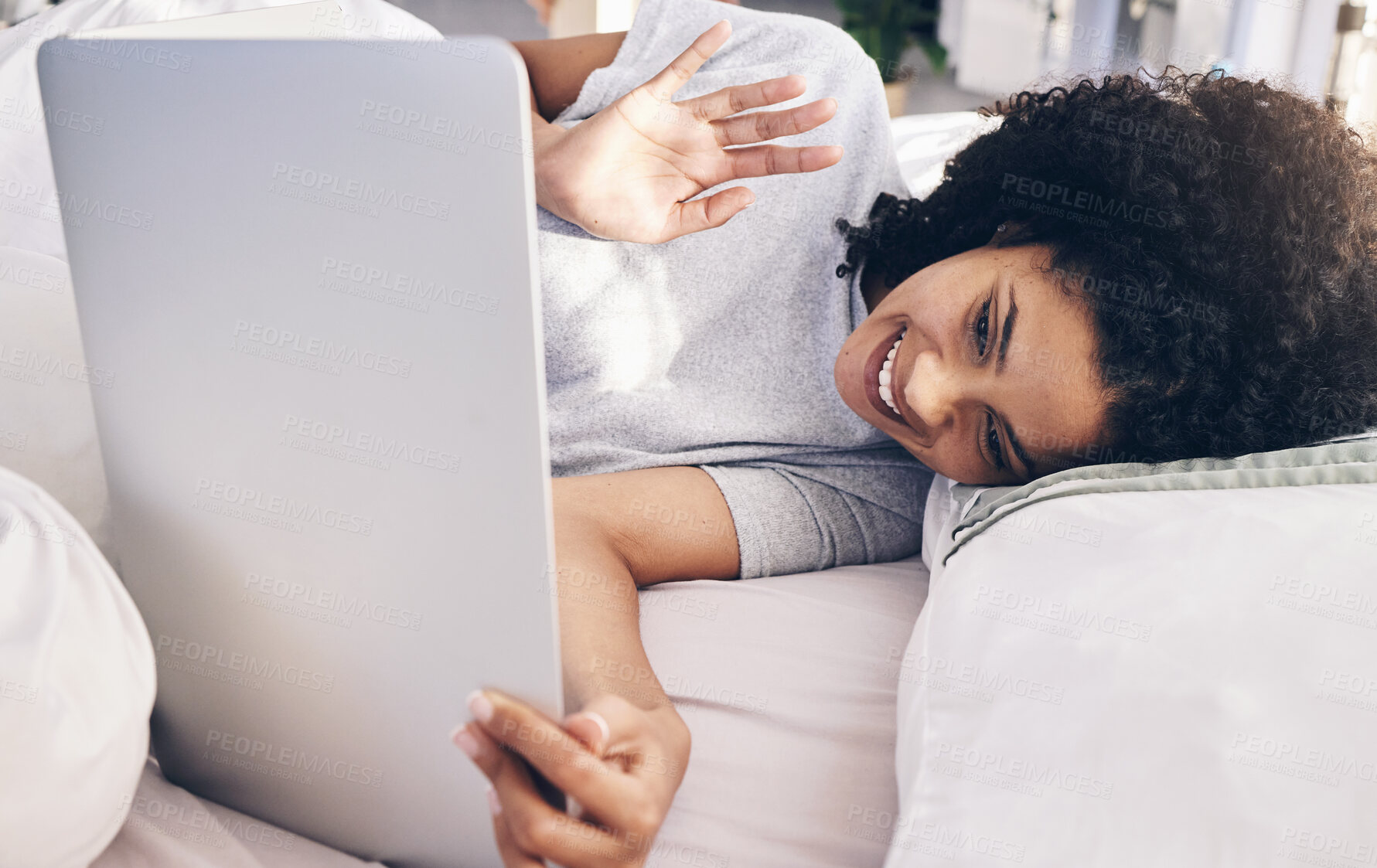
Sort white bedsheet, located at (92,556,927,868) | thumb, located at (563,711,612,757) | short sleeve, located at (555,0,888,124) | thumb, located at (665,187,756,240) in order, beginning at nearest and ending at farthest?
thumb, located at (563,711,612,757)
white bedsheet, located at (92,556,927,868)
thumb, located at (665,187,756,240)
short sleeve, located at (555,0,888,124)

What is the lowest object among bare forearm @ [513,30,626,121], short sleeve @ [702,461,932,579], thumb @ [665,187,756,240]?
short sleeve @ [702,461,932,579]

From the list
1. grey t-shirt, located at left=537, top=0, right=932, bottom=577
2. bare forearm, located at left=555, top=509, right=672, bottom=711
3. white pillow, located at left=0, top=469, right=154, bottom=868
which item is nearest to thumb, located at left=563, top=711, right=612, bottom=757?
bare forearm, located at left=555, top=509, right=672, bottom=711

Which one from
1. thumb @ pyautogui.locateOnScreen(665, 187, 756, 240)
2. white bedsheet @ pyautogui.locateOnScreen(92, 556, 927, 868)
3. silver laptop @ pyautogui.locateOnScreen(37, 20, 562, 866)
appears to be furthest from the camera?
thumb @ pyautogui.locateOnScreen(665, 187, 756, 240)

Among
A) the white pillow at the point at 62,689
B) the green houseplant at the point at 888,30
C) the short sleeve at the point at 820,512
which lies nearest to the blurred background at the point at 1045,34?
the green houseplant at the point at 888,30

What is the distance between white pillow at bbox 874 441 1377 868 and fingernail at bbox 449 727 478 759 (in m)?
0.29

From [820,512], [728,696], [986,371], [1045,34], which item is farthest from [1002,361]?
[1045,34]

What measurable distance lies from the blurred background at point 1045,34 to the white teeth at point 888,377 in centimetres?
46

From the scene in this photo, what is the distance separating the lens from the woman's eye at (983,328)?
0.85 m

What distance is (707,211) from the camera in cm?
93

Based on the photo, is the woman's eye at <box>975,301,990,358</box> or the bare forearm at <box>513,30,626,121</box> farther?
the bare forearm at <box>513,30,626,121</box>

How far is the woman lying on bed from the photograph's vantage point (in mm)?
795

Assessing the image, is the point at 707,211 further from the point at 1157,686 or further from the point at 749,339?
the point at 1157,686

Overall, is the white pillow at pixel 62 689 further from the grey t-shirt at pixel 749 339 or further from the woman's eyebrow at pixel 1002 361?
the woman's eyebrow at pixel 1002 361

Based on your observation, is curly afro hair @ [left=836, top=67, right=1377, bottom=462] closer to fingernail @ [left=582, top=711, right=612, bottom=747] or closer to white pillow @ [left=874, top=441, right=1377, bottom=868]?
white pillow @ [left=874, top=441, right=1377, bottom=868]
